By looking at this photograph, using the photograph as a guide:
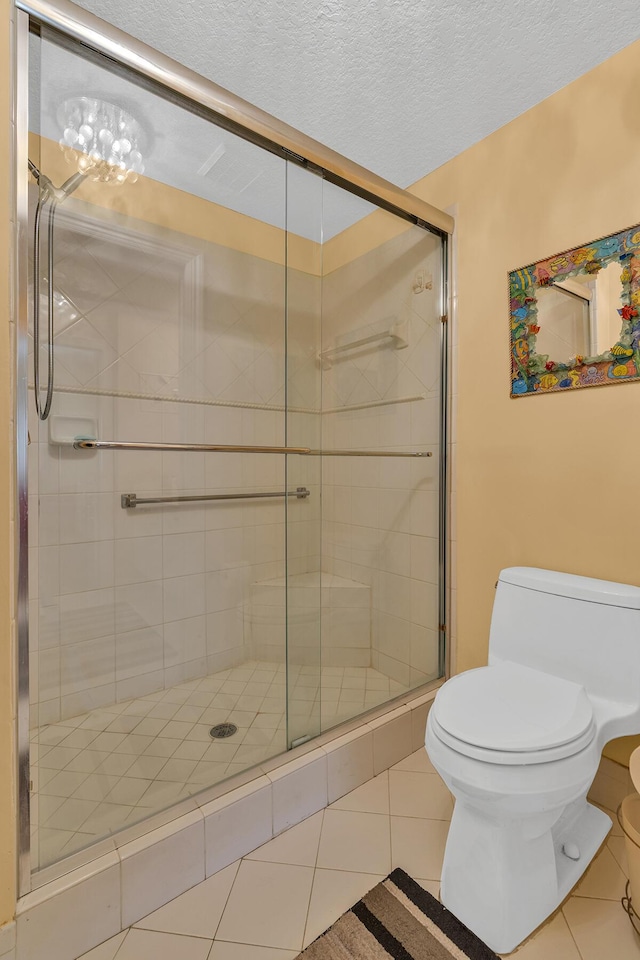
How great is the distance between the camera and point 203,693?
1649mm

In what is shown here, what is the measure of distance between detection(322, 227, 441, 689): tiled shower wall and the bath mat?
32.7 inches

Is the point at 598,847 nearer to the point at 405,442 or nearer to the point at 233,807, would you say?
the point at 233,807

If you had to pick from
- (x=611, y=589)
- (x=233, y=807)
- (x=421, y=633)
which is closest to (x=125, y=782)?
(x=233, y=807)

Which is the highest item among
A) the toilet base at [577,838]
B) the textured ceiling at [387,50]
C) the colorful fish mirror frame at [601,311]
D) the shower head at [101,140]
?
the textured ceiling at [387,50]

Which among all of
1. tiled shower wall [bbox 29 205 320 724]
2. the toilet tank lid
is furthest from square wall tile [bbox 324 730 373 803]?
the toilet tank lid

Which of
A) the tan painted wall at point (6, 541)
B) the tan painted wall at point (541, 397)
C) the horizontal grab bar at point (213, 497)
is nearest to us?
the tan painted wall at point (6, 541)

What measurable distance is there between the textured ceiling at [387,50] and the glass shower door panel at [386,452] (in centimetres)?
38

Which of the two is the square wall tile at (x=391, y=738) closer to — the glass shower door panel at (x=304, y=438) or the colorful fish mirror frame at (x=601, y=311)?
the glass shower door panel at (x=304, y=438)

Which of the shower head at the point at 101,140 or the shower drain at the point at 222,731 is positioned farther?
the shower drain at the point at 222,731

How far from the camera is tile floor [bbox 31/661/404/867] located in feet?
3.79

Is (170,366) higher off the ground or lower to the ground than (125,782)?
higher

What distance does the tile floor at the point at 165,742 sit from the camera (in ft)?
3.79

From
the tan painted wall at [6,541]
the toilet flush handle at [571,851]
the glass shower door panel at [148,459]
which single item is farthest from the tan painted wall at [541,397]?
the tan painted wall at [6,541]

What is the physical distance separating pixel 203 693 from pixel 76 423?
1000mm
